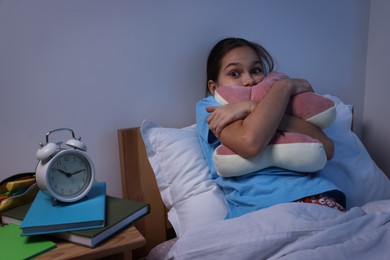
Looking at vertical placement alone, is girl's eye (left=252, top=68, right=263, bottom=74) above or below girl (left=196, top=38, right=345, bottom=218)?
above

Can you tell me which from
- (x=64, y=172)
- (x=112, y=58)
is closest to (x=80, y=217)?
(x=64, y=172)

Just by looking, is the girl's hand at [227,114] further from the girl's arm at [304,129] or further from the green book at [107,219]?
the green book at [107,219]

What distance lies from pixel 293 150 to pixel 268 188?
4.7 inches

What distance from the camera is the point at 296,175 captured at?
0.85m

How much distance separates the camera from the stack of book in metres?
0.60

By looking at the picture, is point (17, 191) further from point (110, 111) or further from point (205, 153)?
point (205, 153)

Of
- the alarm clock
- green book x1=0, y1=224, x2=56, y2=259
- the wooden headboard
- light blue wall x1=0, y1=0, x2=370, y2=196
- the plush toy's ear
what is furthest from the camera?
the wooden headboard

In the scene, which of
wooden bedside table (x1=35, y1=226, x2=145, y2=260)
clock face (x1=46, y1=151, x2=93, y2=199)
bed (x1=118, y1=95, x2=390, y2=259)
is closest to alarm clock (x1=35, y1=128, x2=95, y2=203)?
clock face (x1=46, y1=151, x2=93, y2=199)

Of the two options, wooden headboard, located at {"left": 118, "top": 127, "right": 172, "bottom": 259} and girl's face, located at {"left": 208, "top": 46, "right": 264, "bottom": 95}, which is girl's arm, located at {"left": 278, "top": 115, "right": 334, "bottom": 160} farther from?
wooden headboard, located at {"left": 118, "top": 127, "right": 172, "bottom": 259}

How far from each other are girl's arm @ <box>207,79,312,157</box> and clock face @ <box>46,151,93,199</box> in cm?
35

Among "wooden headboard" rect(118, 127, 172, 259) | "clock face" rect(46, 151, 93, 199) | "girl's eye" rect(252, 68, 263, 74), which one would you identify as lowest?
"wooden headboard" rect(118, 127, 172, 259)

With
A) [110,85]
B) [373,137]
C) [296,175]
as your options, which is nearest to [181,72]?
[110,85]

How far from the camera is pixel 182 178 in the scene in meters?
0.94

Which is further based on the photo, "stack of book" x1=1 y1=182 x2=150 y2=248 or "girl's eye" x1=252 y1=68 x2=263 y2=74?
"girl's eye" x1=252 y1=68 x2=263 y2=74
